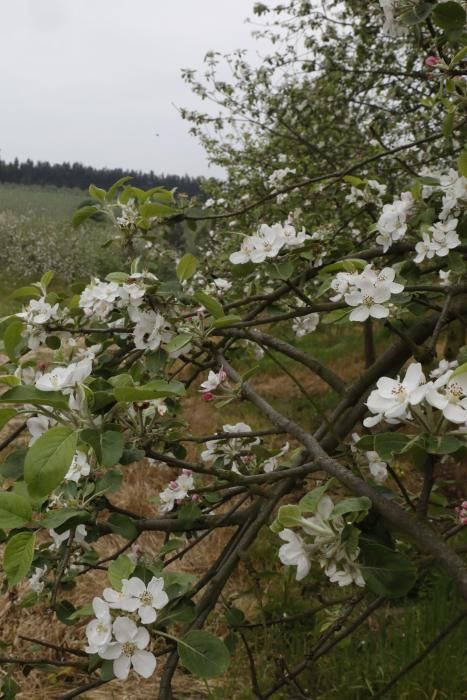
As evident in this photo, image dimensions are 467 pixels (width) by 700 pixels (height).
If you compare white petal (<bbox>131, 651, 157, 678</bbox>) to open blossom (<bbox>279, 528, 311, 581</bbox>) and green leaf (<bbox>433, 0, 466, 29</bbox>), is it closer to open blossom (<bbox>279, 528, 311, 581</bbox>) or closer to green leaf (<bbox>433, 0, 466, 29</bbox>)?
open blossom (<bbox>279, 528, 311, 581</bbox>)

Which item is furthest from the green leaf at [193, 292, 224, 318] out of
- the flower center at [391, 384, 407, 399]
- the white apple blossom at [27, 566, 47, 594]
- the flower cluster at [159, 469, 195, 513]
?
the white apple blossom at [27, 566, 47, 594]

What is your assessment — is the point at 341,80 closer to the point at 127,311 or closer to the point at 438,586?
the point at 438,586

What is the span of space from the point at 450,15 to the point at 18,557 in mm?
1142

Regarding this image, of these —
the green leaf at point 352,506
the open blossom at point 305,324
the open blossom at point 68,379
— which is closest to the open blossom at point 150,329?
the open blossom at point 68,379

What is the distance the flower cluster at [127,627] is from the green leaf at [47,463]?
228 millimetres

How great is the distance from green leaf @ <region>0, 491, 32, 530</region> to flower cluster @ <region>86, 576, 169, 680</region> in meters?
0.15

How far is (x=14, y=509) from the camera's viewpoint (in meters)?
0.81

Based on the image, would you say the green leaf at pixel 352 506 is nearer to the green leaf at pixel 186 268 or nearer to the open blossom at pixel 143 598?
the open blossom at pixel 143 598

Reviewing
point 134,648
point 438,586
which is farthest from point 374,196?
point 438,586

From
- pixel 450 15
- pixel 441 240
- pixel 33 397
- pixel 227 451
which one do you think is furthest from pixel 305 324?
pixel 33 397

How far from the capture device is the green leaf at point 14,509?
80 cm

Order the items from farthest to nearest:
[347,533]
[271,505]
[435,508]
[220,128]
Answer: [220,128], [435,508], [271,505], [347,533]

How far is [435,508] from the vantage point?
142cm

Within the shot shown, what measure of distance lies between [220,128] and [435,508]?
15.9 feet
